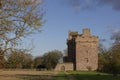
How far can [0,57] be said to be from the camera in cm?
1089

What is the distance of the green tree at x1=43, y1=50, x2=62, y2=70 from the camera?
378 feet

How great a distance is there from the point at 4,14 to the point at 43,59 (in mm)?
111122

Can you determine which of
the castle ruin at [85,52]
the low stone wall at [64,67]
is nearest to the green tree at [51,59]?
the low stone wall at [64,67]

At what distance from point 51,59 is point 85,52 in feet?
68.5

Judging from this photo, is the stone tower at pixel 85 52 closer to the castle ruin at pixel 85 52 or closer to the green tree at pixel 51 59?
the castle ruin at pixel 85 52

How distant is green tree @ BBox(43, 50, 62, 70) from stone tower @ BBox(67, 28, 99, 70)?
12134mm

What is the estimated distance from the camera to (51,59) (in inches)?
4690

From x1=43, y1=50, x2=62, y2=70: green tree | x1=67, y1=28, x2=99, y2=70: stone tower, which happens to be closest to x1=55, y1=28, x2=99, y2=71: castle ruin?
x1=67, y1=28, x2=99, y2=70: stone tower

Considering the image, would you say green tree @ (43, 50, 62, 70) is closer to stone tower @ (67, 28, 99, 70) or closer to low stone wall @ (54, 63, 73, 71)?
low stone wall @ (54, 63, 73, 71)

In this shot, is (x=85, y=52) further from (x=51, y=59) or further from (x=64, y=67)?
(x=51, y=59)

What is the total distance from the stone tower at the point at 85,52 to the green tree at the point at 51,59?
12134 mm

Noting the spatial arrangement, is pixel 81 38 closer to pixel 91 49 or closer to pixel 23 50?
pixel 91 49

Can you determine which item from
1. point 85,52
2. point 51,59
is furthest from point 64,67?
point 51,59

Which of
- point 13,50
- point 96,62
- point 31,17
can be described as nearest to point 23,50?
point 13,50
